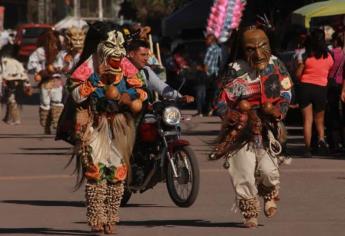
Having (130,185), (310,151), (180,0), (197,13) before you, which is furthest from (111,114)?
(180,0)

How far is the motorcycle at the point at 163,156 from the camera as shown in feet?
41.3

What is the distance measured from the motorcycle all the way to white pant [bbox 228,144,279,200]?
5.31ft

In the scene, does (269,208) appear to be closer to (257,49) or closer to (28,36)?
(257,49)

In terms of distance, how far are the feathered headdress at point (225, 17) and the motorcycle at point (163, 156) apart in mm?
22700

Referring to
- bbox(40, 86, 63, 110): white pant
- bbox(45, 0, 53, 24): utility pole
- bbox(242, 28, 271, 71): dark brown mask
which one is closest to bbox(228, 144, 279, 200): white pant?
bbox(242, 28, 271, 71): dark brown mask

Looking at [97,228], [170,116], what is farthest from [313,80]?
[97,228]

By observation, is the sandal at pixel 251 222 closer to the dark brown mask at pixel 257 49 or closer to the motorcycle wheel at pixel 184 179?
the dark brown mask at pixel 257 49

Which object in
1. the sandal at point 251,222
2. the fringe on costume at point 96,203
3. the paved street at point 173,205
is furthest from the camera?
the paved street at point 173,205

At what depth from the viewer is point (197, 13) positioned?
43.5 metres

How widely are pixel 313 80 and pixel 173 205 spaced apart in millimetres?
6257

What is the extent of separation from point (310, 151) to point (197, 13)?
24659 mm

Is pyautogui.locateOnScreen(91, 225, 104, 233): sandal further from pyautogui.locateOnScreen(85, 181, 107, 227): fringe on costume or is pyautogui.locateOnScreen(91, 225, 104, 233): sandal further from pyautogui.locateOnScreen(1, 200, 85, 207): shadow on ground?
pyautogui.locateOnScreen(1, 200, 85, 207): shadow on ground

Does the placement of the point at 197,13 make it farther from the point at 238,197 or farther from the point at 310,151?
the point at 238,197

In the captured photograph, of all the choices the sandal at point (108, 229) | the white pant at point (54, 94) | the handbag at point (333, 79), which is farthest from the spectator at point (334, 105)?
the sandal at point (108, 229)
